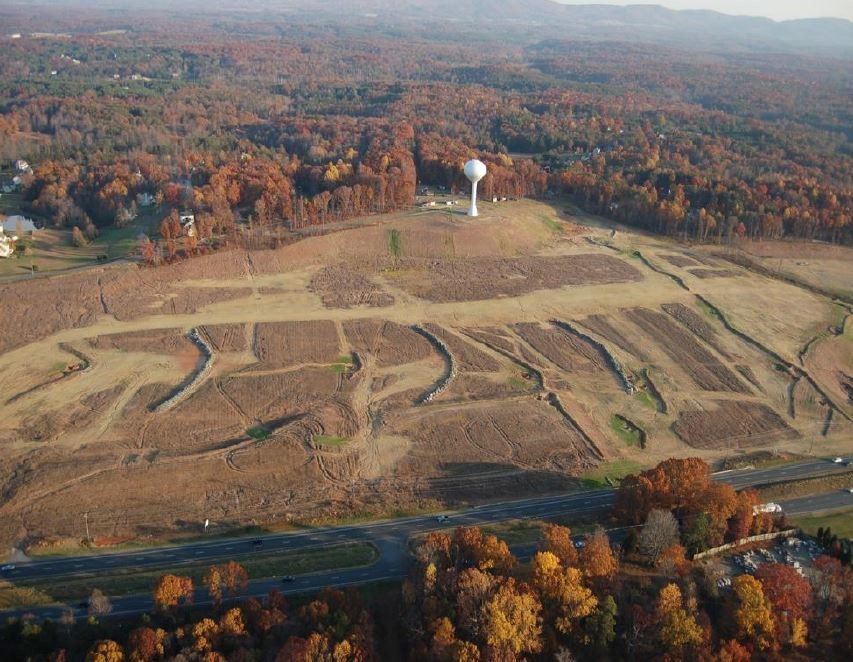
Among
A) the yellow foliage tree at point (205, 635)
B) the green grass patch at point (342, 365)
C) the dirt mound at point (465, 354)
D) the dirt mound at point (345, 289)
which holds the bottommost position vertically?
the green grass patch at point (342, 365)

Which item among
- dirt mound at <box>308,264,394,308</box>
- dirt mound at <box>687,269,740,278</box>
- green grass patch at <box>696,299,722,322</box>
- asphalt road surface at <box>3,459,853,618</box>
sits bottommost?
asphalt road surface at <box>3,459,853,618</box>

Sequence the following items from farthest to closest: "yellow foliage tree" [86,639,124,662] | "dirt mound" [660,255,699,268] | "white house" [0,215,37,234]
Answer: "dirt mound" [660,255,699,268] < "white house" [0,215,37,234] < "yellow foliage tree" [86,639,124,662]

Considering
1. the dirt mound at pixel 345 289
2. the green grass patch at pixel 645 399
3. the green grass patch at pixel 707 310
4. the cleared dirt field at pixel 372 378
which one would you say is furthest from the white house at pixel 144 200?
the green grass patch at pixel 707 310

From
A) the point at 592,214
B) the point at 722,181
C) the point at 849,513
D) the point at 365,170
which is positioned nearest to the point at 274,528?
the point at 849,513

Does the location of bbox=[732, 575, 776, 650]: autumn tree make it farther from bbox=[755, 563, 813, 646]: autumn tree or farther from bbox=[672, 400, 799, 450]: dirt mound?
bbox=[672, 400, 799, 450]: dirt mound

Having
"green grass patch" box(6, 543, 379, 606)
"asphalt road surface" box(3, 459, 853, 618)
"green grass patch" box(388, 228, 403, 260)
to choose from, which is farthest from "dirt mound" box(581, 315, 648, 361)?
"green grass patch" box(6, 543, 379, 606)

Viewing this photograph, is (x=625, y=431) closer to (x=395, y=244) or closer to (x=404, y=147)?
(x=395, y=244)

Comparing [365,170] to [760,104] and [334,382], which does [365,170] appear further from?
[760,104]

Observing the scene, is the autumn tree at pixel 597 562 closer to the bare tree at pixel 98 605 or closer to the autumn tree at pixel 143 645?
the autumn tree at pixel 143 645
